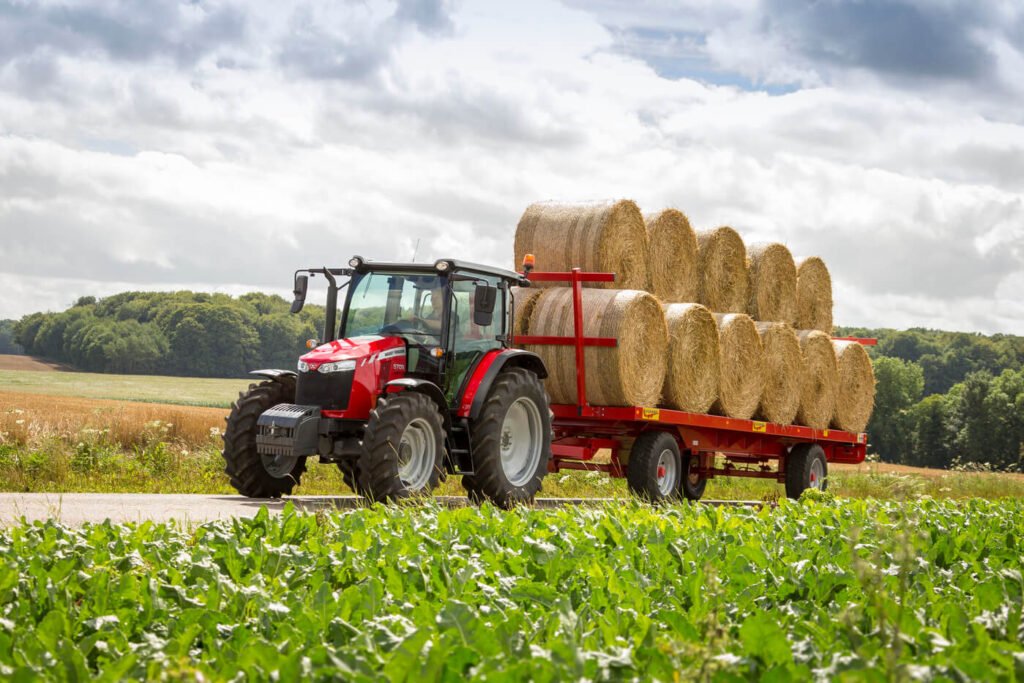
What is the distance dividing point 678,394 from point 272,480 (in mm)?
4632

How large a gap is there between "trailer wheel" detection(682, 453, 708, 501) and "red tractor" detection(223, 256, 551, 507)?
309 cm

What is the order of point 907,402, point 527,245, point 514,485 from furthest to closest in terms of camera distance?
1. point 907,402
2. point 527,245
3. point 514,485

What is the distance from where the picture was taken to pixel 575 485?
15523 millimetres

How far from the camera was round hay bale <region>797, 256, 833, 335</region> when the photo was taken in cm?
1603

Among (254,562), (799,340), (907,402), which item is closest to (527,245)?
(799,340)

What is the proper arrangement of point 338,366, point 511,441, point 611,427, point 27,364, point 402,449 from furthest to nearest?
point 27,364
point 611,427
point 511,441
point 338,366
point 402,449

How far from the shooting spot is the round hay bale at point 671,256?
43.4 feet

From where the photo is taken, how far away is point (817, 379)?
15.6 meters

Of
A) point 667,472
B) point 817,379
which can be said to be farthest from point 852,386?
point 667,472

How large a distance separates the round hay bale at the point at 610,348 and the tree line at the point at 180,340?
4796cm

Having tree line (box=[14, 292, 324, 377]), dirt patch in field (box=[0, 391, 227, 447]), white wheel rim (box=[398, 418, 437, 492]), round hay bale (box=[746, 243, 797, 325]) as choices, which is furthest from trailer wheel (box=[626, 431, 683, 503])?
tree line (box=[14, 292, 324, 377])

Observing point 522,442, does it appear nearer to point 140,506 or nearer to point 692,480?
point 140,506

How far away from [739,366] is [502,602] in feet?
33.1

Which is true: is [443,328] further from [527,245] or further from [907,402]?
[907,402]
